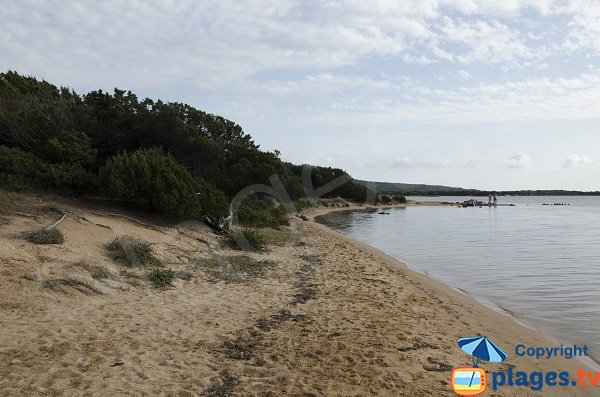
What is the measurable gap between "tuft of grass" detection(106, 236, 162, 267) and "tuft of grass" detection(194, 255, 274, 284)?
1.43m

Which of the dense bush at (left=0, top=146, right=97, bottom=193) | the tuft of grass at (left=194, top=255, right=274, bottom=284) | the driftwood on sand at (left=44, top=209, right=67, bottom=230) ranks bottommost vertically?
the tuft of grass at (left=194, top=255, right=274, bottom=284)

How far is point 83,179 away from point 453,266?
14226 mm

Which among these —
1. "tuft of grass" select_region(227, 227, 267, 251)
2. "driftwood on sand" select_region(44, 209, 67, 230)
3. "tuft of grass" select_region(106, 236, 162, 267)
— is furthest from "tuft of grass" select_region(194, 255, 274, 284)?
"driftwood on sand" select_region(44, 209, 67, 230)

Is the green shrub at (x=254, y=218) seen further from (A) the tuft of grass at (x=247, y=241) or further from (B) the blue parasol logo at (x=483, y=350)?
(B) the blue parasol logo at (x=483, y=350)

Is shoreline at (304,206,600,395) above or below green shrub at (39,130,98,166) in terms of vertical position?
below

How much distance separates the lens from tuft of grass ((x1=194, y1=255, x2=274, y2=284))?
11.1 metres

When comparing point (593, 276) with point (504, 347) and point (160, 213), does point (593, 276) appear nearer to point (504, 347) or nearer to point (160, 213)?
point (504, 347)

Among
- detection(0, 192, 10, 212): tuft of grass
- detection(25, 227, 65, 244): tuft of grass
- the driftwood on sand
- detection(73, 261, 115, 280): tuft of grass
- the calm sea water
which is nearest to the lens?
detection(73, 261, 115, 280): tuft of grass

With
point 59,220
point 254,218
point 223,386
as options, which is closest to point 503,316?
point 223,386

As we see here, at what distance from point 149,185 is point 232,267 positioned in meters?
4.69

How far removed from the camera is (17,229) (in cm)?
1025

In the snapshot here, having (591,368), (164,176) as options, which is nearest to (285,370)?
(591,368)

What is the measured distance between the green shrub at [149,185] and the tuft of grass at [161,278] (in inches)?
190

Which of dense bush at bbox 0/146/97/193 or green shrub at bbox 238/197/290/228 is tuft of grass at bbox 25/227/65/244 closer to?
dense bush at bbox 0/146/97/193
